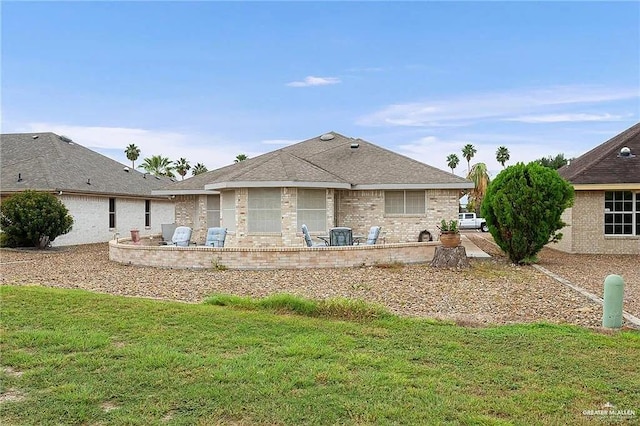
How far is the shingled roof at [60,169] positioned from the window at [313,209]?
11.9 meters

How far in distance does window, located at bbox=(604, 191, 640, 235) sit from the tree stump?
8885 mm

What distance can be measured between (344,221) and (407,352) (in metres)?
14.9

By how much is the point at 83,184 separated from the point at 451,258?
1879cm

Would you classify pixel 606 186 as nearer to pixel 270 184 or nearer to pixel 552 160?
pixel 270 184

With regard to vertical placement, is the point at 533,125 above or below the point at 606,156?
above

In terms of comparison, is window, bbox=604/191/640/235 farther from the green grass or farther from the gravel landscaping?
the green grass

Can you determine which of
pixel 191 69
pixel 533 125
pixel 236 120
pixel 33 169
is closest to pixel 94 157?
pixel 33 169

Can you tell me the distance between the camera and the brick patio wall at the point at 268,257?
46.2 ft

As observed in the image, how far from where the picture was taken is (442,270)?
45.4ft

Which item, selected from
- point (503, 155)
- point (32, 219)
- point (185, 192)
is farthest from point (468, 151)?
point (32, 219)

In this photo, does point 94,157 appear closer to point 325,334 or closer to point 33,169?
point 33,169

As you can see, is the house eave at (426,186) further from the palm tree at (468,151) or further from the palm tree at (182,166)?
the palm tree at (182,166)

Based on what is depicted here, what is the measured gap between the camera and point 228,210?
1927 centimetres

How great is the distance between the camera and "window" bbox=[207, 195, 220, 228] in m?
22.4
